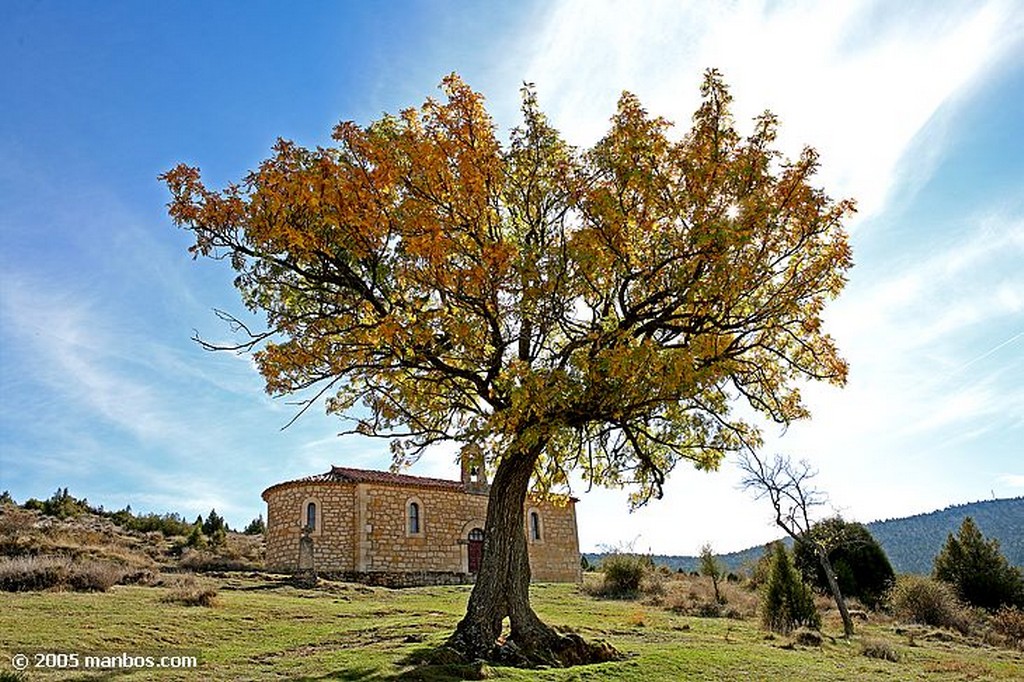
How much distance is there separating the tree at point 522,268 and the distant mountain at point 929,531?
5824 cm

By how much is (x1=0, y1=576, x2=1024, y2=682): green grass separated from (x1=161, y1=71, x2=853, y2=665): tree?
5.31 feet

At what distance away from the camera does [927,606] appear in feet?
77.0

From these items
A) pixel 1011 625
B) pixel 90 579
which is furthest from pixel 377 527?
pixel 1011 625

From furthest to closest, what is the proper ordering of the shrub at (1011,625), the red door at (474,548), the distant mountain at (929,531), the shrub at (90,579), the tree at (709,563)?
the distant mountain at (929,531)
the red door at (474,548)
the tree at (709,563)
the shrub at (1011,625)
the shrub at (90,579)

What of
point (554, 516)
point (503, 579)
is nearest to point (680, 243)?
point (503, 579)

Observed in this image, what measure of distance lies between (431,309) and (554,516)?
27864 millimetres

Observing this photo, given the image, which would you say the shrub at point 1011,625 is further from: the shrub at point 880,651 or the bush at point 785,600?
the shrub at point 880,651

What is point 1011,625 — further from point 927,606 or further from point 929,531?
point 929,531

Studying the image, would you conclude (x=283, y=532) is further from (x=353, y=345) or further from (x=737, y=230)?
(x=737, y=230)

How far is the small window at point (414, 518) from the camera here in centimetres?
3231

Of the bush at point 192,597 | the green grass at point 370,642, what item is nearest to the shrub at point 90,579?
the green grass at point 370,642

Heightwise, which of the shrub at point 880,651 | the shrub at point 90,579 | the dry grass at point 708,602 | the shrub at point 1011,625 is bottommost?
the shrub at point 1011,625

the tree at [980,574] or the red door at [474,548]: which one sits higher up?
the red door at [474,548]

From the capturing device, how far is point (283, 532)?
101ft
